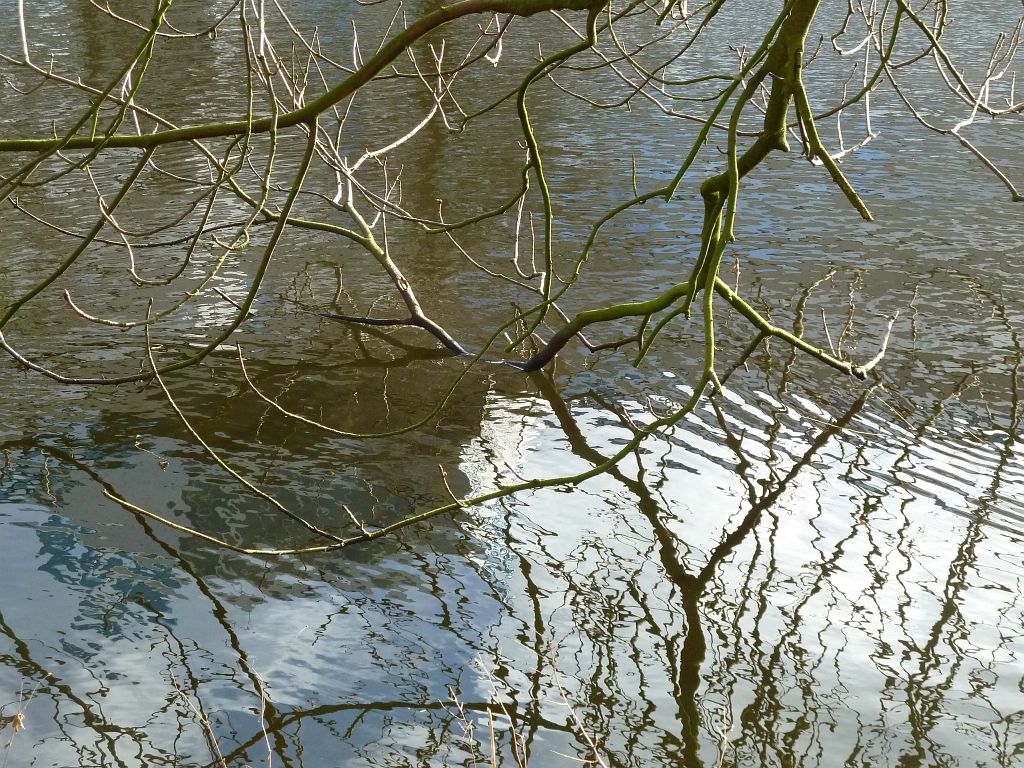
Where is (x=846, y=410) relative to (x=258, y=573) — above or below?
above

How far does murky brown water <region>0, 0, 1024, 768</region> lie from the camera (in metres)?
3.38

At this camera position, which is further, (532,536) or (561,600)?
(532,536)

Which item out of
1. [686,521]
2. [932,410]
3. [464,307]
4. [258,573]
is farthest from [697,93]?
[258,573]

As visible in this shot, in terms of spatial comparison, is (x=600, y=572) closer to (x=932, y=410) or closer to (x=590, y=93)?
(x=932, y=410)

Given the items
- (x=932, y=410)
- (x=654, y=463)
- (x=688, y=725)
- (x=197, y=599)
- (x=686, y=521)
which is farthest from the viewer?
(x=932, y=410)

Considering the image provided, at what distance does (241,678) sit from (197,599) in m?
0.53

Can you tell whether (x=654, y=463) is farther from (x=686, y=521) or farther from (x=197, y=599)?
(x=197, y=599)

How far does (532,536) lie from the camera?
4.36 m

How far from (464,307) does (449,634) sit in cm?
327

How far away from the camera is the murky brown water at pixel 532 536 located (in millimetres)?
3379

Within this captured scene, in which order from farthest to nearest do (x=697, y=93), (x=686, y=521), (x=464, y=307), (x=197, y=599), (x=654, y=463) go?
(x=697, y=93) < (x=464, y=307) < (x=654, y=463) < (x=686, y=521) < (x=197, y=599)

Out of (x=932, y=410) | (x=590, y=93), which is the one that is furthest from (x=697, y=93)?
(x=932, y=410)

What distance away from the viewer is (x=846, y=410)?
530cm

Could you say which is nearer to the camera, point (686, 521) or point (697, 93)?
point (686, 521)
